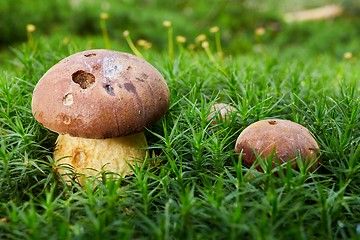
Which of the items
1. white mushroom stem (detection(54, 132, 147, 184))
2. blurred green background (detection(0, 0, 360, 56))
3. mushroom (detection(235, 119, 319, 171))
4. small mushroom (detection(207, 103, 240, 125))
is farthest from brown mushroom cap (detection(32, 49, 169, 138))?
blurred green background (detection(0, 0, 360, 56))

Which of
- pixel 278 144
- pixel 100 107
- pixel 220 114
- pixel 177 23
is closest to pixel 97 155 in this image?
pixel 100 107

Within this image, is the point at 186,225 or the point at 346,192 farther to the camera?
the point at 346,192

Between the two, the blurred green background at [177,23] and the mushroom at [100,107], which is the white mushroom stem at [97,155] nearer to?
the mushroom at [100,107]

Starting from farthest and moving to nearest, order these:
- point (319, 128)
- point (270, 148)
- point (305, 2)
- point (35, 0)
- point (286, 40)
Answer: point (305, 2), point (286, 40), point (35, 0), point (319, 128), point (270, 148)

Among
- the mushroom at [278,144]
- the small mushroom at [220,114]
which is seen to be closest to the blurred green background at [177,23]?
the small mushroom at [220,114]

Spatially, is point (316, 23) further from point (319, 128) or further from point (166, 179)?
point (166, 179)

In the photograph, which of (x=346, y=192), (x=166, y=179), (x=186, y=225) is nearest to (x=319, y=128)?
(x=346, y=192)

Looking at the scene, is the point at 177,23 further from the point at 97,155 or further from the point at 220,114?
the point at 97,155
